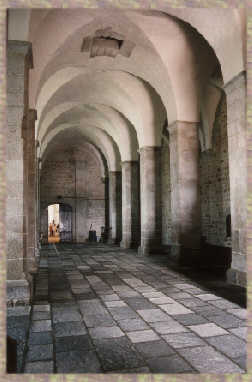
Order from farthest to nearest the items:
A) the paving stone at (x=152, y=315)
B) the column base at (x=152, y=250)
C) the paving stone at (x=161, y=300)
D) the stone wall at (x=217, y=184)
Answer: the column base at (x=152, y=250), the stone wall at (x=217, y=184), the paving stone at (x=161, y=300), the paving stone at (x=152, y=315)

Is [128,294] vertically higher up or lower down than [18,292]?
lower down

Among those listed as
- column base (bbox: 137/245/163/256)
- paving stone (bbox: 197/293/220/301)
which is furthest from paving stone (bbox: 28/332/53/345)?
column base (bbox: 137/245/163/256)

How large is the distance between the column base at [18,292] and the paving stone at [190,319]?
2105mm

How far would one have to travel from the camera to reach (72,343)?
3.43m

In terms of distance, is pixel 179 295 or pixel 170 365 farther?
pixel 179 295

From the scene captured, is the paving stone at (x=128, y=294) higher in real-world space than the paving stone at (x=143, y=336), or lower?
lower

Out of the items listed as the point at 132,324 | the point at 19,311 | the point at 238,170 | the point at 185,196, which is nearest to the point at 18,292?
the point at 19,311

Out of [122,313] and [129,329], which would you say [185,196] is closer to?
[122,313]

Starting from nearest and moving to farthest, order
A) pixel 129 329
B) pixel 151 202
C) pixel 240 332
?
pixel 240 332, pixel 129 329, pixel 151 202

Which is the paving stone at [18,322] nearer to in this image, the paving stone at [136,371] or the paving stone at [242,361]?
the paving stone at [136,371]

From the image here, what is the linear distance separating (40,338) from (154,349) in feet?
4.06

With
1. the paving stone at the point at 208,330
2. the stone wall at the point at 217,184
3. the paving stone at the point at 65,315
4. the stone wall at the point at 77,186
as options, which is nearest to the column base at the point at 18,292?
the paving stone at the point at 65,315

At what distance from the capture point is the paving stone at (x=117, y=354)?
9.48ft

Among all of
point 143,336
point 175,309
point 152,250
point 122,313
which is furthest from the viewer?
point 152,250
